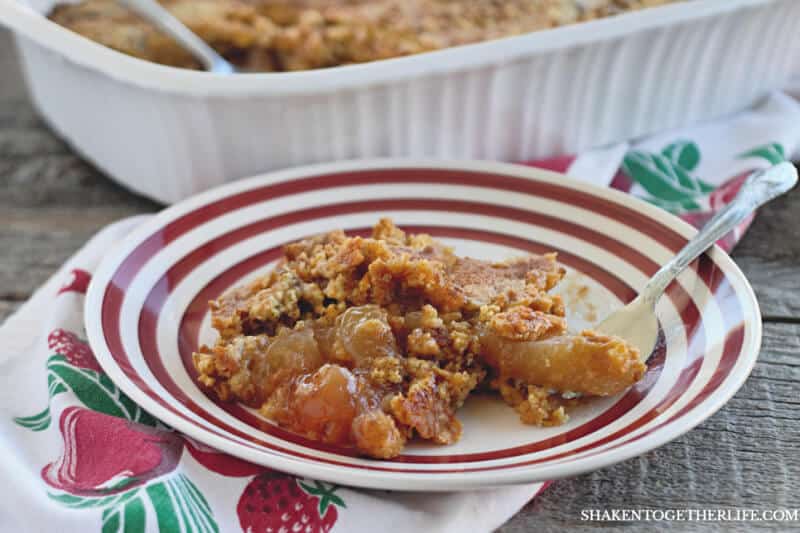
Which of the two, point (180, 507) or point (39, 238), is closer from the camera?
point (180, 507)

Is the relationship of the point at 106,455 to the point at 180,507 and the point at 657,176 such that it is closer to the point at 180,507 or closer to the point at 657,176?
the point at 180,507

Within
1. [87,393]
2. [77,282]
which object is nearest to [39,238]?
[77,282]

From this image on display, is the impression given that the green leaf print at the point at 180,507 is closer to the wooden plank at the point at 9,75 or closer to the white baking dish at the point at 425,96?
the white baking dish at the point at 425,96

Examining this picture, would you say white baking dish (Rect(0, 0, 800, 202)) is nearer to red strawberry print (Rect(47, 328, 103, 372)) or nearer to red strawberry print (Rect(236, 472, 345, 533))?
red strawberry print (Rect(47, 328, 103, 372))

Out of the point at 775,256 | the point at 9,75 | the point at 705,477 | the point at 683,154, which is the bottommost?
the point at 705,477

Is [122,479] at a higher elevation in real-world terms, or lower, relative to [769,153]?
lower

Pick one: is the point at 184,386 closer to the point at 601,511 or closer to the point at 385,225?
the point at 385,225

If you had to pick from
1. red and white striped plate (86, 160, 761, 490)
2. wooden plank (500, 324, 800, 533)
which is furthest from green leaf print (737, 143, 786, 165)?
wooden plank (500, 324, 800, 533)
